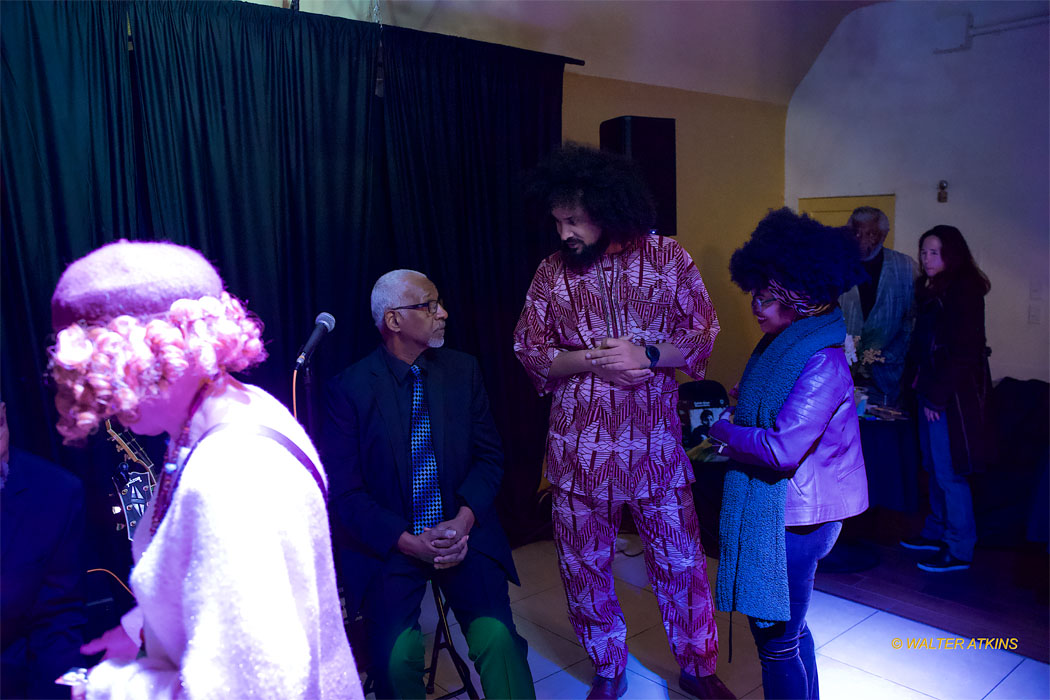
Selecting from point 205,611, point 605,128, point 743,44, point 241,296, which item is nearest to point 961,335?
point 605,128

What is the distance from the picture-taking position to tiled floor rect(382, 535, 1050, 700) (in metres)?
2.68

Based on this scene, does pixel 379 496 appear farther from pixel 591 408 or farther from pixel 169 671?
pixel 169 671

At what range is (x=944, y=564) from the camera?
3.70m

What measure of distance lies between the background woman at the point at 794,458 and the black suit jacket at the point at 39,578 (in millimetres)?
1740

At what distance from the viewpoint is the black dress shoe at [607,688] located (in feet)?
8.59

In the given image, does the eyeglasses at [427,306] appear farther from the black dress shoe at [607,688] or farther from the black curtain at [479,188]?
the black dress shoe at [607,688]

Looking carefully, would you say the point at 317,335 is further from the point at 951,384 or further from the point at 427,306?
the point at 951,384

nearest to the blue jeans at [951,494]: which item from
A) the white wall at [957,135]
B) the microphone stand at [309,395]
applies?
the white wall at [957,135]

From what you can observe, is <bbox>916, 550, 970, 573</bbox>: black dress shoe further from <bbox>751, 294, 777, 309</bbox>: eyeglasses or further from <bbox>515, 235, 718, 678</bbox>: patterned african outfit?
<bbox>751, 294, 777, 309</bbox>: eyeglasses

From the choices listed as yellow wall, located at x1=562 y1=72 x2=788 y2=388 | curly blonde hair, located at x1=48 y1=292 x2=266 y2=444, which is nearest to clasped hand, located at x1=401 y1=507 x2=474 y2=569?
curly blonde hair, located at x1=48 y1=292 x2=266 y2=444

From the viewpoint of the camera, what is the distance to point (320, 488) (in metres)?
1.18

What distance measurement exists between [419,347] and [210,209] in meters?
0.99

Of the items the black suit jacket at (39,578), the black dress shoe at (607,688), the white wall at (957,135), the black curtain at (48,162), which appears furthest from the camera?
the white wall at (957,135)

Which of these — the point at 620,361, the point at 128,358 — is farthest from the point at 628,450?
the point at 128,358
